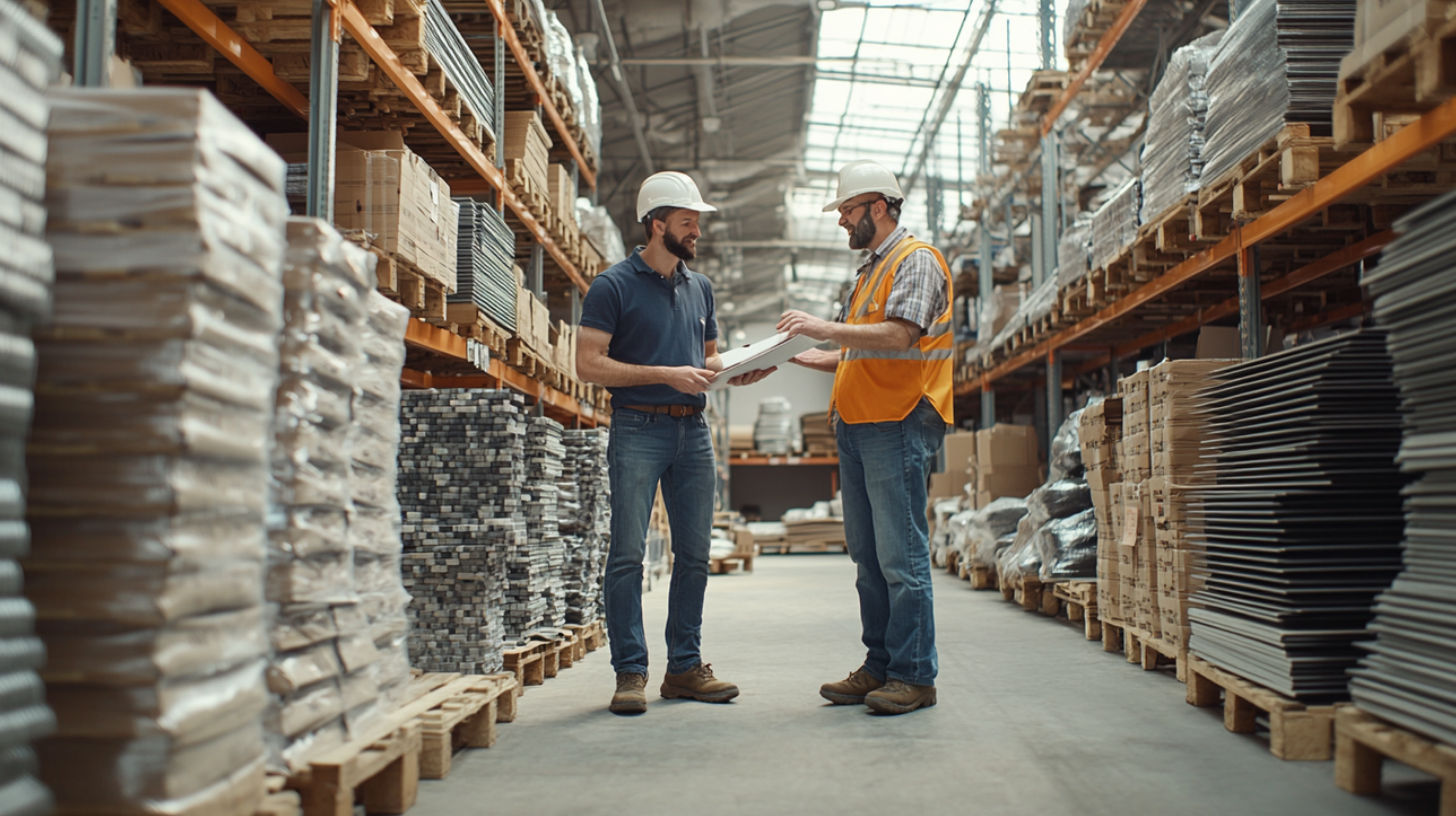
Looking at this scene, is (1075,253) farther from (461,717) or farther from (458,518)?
(461,717)

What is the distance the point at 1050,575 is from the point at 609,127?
1179cm

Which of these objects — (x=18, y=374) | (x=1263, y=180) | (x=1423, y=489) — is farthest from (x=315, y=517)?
(x=1263, y=180)

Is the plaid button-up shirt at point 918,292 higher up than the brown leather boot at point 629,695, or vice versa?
the plaid button-up shirt at point 918,292

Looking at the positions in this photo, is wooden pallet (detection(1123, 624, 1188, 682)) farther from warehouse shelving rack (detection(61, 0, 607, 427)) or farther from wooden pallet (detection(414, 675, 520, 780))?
warehouse shelving rack (detection(61, 0, 607, 427))

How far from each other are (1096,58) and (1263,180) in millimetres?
4369

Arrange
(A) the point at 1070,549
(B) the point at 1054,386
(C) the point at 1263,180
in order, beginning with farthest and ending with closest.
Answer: (B) the point at 1054,386, (A) the point at 1070,549, (C) the point at 1263,180

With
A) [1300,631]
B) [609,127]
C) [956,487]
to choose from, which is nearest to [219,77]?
[1300,631]

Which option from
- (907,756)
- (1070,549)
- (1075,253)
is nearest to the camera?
(907,756)

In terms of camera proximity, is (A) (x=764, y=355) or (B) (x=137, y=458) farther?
(A) (x=764, y=355)

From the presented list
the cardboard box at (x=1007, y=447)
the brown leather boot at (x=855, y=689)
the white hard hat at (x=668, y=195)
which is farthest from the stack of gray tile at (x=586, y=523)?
the cardboard box at (x=1007, y=447)

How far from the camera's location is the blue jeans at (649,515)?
13.9ft

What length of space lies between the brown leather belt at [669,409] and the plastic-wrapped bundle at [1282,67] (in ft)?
9.46

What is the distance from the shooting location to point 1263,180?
5.00m

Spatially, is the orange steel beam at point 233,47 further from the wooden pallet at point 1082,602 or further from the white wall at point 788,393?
the white wall at point 788,393
